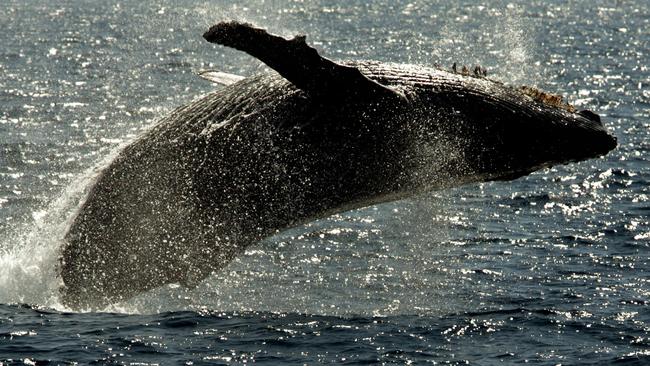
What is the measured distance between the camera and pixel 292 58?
14.8 metres

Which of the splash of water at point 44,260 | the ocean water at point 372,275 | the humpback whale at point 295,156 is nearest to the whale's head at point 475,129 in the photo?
the humpback whale at point 295,156

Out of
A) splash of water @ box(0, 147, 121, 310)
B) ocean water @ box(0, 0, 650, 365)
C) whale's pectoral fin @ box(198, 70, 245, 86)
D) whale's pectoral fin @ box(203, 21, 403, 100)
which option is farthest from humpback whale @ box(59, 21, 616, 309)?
whale's pectoral fin @ box(198, 70, 245, 86)

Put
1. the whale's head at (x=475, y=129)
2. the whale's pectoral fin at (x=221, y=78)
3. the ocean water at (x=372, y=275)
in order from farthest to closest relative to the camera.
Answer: the whale's pectoral fin at (x=221, y=78) → the whale's head at (x=475, y=129) → the ocean water at (x=372, y=275)

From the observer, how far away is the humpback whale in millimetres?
15422

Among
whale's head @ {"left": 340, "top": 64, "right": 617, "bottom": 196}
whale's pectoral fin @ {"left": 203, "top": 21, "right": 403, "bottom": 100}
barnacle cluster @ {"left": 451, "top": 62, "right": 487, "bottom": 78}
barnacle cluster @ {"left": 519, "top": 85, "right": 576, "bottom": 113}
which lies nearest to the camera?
whale's pectoral fin @ {"left": 203, "top": 21, "right": 403, "bottom": 100}

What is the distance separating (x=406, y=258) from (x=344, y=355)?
7219mm

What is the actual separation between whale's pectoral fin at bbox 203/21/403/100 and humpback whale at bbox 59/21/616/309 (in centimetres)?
12

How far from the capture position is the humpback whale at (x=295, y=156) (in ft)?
50.6

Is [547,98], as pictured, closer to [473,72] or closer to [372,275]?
[473,72]

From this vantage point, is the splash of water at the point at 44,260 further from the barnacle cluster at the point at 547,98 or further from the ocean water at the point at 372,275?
the barnacle cluster at the point at 547,98

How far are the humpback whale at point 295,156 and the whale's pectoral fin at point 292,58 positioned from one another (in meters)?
0.12

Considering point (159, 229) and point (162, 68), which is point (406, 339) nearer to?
point (159, 229)

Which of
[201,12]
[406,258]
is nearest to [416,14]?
[201,12]

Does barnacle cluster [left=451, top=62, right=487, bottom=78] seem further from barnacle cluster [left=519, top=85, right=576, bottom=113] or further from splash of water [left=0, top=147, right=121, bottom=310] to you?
splash of water [left=0, top=147, right=121, bottom=310]
